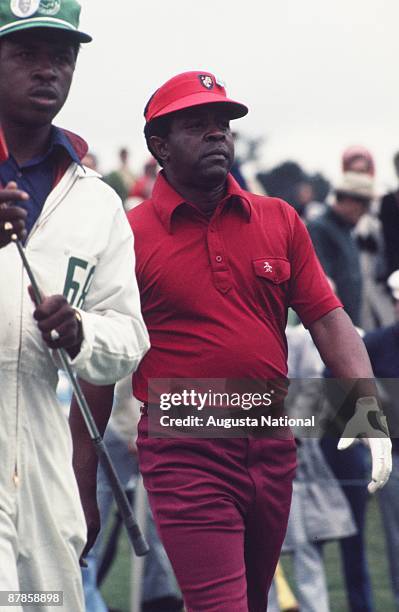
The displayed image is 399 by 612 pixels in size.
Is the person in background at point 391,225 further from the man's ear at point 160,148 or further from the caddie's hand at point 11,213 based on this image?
the caddie's hand at point 11,213

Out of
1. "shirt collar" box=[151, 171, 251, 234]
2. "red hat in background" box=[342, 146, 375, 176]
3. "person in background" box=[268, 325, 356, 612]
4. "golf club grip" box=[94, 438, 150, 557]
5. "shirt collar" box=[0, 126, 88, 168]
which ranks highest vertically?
"red hat in background" box=[342, 146, 375, 176]

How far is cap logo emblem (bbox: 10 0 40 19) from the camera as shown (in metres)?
4.61

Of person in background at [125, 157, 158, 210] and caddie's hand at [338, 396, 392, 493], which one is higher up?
person in background at [125, 157, 158, 210]

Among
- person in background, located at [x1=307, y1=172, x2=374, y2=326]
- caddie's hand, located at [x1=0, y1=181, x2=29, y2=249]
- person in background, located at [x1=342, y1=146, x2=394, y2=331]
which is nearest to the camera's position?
caddie's hand, located at [x1=0, y1=181, x2=29, y2=249]

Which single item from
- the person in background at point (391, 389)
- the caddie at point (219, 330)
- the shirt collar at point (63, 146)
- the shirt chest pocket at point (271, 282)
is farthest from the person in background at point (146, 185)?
the shirt collar at point (63, 146)

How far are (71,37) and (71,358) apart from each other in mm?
888

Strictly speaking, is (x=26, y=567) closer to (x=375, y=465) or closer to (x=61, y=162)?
(x=61, y=162)

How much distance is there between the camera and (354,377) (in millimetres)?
5676

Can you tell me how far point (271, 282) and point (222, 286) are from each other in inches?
6.6

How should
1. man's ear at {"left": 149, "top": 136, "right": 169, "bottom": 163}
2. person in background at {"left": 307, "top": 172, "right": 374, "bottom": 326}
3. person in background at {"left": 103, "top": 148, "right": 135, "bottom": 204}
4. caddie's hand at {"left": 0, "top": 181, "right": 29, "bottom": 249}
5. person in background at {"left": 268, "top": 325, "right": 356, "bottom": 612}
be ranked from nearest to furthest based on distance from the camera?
caddie's hand at {"left": 0, "top": 181, "right": 29, "bottom": 249}, man's ear at {"left": 149, "top": 136, "right": 169, "bottom": 163}, person in background at {"left": 268, "top": 325, "right": 356, "bottom": 612}, person in background at {"left": 307, "top": 172, "right": 374, "bottom": 326}, person in background at {"left": 103, "top": 148, "right": 135, "bottom": 204}

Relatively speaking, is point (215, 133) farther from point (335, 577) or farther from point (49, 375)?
point (335, 577)

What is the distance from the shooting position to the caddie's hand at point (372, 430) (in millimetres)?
5555

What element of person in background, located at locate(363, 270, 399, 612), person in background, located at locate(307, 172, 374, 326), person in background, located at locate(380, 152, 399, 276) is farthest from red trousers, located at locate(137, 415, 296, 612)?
person in background, located at locate(380, 152, 399, 276)

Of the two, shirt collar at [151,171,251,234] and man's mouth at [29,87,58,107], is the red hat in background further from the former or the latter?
man's mouth at [29,87,58,107]
